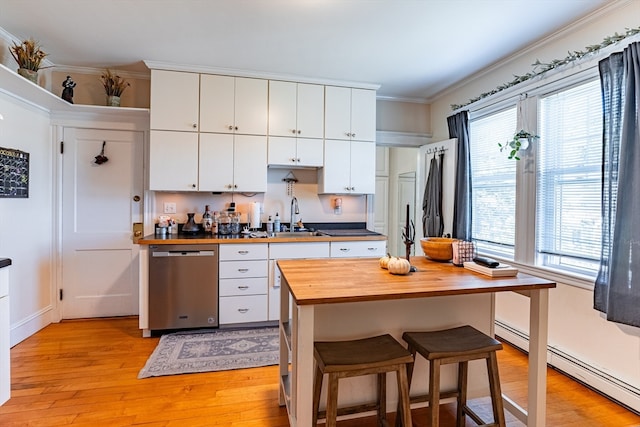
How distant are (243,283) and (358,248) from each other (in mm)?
1218

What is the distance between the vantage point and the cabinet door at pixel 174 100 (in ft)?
10.5

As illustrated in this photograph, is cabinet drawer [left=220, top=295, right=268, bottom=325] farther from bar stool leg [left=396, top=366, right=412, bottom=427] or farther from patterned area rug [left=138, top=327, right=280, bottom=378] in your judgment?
bar stool leg [left=396, top=366, right=412, bottom=427]

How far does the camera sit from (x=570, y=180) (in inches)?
98.5


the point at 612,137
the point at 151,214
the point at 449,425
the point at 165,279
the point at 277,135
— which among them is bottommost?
the point at 449,425

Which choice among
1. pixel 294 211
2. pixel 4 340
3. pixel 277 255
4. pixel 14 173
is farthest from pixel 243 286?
pixel 14 173

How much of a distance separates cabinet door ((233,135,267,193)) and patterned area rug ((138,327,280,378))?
1444 millimetres

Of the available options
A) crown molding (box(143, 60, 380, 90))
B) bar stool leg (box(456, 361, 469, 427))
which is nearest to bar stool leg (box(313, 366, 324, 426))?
bar stool leg (box(456, 361, 469, 427))

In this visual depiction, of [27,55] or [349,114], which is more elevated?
[27,55]

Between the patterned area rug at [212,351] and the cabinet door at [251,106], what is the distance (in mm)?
2011

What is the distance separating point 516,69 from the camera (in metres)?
2.99

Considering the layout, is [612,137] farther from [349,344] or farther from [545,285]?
[349,344]

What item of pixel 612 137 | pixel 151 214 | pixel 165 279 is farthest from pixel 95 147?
pixel 612 137

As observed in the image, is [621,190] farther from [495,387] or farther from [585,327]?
[495,387]

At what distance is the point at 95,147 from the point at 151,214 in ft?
2.91
